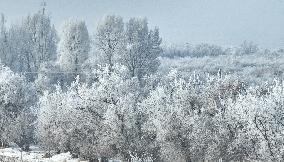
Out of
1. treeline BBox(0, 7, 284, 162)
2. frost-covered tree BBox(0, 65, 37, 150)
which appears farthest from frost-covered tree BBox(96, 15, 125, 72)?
frost-covered tree BBox(0, 65, 37, 150)

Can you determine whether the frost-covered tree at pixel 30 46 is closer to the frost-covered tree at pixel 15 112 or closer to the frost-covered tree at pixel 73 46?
the frost-covered tree at pixel 73 46

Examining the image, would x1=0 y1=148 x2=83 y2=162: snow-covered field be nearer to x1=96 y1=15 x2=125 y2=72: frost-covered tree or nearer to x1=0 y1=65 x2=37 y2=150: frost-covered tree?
x1=0 y1=65 x2=37 y2=150: frost-covered tree

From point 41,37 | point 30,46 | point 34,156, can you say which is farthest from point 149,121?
point 30,46

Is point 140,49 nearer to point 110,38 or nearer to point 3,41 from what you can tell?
point 110,38

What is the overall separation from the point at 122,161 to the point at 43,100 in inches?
682

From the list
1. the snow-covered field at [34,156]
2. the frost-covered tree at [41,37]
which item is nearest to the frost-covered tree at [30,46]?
the frost-covered tree at [41,37]

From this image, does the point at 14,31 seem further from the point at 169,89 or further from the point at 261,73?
the point at 169,89

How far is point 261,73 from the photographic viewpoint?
113688 millimetres

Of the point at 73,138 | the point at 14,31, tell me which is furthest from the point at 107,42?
the point at 73,138

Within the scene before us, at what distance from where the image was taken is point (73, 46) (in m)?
99.7

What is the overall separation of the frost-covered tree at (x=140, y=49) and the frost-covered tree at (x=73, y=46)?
8.02 metres

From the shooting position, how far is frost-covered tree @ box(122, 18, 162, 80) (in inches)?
3844

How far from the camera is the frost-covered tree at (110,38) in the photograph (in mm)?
97375

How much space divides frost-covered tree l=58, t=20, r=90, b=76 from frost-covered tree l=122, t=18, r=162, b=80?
8024 millimetres
